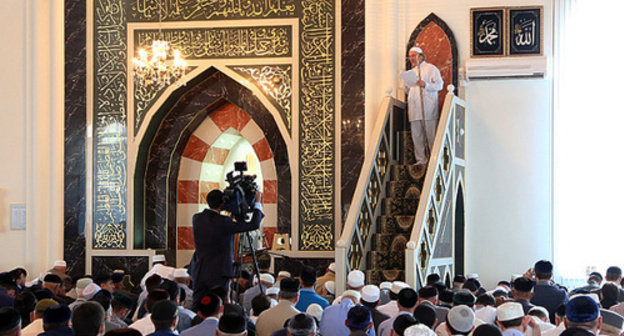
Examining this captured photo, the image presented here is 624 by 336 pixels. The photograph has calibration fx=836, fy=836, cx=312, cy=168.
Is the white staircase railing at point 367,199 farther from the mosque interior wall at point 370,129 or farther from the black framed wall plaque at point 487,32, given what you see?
the black framed wall plaque at point 487,32

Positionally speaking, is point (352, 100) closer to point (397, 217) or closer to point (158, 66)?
point (397, 217)

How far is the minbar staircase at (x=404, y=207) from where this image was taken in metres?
7.08

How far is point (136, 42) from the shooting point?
9.29 meters

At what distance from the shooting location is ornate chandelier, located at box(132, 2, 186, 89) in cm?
873

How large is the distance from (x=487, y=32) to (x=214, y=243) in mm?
4351

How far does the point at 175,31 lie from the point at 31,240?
109 inches

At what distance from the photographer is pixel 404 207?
8086mm

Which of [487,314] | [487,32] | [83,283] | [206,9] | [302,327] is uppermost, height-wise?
[206,9]

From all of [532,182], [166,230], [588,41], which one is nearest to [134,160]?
[166,230]

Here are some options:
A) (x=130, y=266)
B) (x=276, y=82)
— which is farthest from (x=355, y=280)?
(x=130, y=266)

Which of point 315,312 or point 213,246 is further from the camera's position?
point 213,246

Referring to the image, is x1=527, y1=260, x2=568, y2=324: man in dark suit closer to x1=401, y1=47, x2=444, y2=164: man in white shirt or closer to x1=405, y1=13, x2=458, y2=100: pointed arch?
x1=401, y1=47, x2=444, y2=164: man in white shirt

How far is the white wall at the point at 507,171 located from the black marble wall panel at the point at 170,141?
1733 millimetres

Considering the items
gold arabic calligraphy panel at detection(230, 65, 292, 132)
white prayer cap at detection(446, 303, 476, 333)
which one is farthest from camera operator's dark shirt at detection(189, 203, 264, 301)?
gold arabic calligraphy panel at detection(230, 65, 292, 132)
